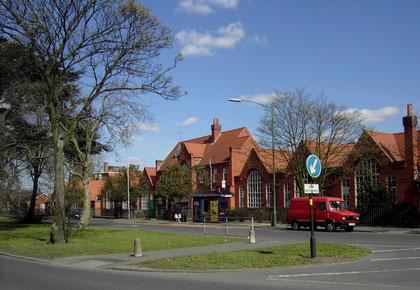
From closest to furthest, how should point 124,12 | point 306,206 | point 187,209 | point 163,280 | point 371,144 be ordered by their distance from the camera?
point 163,280, point 124,12, point 306,206, point 371,144, point 187,209

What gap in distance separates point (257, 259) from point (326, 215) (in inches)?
654

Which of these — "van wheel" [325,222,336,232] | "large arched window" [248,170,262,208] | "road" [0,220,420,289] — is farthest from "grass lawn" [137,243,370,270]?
"large arched window" [248,170,262,208]

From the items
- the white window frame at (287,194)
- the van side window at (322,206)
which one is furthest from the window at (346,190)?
the van side window at (322,206)

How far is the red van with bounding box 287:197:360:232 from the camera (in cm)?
2817

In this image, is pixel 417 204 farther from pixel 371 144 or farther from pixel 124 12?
pixel 124 12

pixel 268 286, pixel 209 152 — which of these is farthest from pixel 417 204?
pixel 209 152

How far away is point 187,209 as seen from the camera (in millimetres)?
56219

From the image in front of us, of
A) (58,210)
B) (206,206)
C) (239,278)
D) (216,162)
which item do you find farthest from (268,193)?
(239,278)

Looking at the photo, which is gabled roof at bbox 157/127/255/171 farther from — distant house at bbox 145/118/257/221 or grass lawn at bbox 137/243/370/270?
grass lawn at bbox 137/243/370/270

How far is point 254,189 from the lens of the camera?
49.4 metres

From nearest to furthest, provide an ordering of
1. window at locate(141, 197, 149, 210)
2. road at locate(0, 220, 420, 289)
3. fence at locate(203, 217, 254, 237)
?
road at locate(0, 220, 420, 289)
fence at locate(203, 217, 254, 237)
window at locate(141, 197, 149, 210)

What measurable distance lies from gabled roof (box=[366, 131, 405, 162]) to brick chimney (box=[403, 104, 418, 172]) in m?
0.94

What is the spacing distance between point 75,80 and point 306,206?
19677mm

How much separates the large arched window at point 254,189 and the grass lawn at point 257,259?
108 feet
